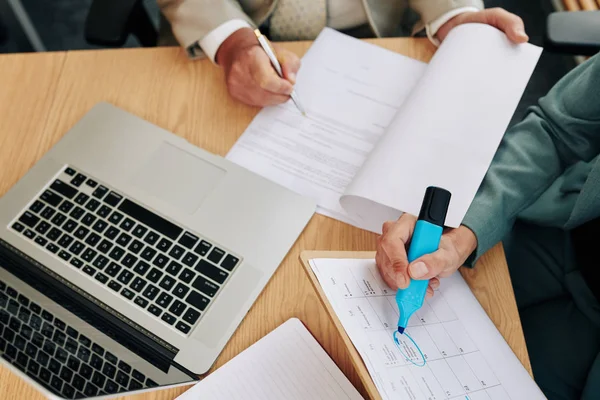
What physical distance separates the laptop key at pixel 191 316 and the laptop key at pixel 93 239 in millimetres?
152

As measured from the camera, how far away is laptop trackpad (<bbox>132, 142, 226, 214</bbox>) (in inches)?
26.0

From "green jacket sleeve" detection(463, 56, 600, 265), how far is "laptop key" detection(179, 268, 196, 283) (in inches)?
13.5

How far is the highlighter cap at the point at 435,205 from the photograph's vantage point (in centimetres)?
52

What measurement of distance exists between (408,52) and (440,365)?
491mm

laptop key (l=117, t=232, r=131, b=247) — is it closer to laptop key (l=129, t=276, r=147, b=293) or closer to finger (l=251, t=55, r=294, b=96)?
laptop key (l=129, t=276, r=147, b=293)

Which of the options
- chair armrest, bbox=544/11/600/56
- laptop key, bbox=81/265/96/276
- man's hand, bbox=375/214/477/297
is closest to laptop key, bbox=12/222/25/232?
laptop key, bbox=81/265/96/276

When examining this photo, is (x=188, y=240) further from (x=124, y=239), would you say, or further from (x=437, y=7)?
(x=437, y=7)

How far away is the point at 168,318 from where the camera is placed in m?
0.57

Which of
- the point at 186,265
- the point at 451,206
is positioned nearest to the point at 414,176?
the point at 451,206

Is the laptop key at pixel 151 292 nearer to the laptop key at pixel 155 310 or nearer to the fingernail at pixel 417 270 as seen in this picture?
the laptop key at pixel 155 310

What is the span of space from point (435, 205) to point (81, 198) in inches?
17.7

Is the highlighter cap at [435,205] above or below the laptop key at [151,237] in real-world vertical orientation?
above

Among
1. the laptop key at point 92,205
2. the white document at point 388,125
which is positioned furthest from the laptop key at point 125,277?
the white document at point 388,125

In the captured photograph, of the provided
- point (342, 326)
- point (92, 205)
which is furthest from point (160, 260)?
point (342, 326)
